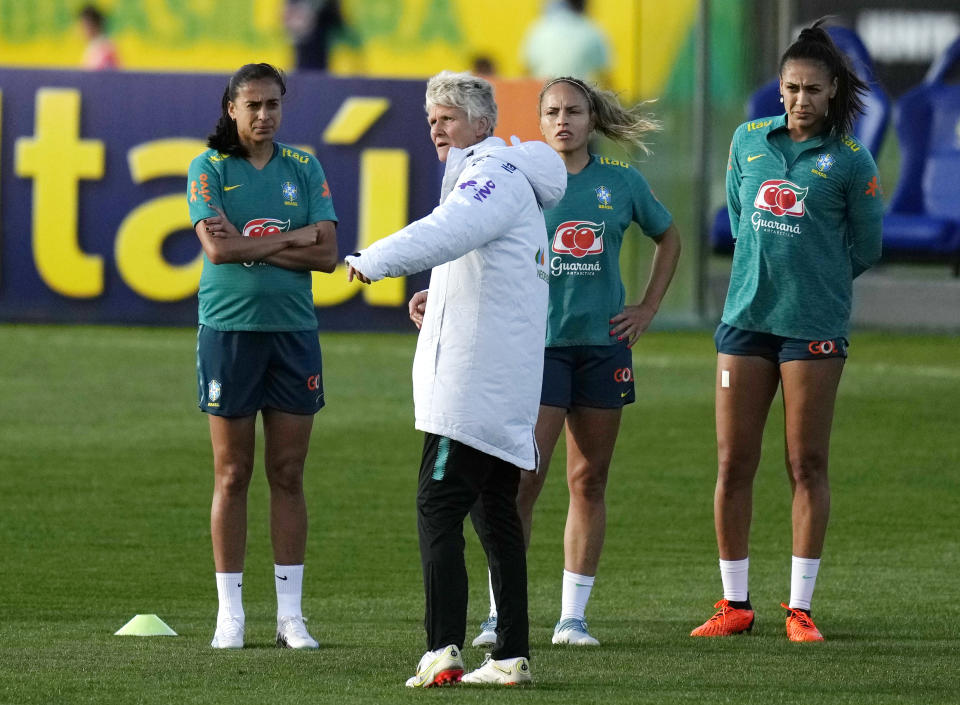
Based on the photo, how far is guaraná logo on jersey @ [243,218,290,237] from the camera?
223 inches

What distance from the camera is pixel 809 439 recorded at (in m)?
5.84

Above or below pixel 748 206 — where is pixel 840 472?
below

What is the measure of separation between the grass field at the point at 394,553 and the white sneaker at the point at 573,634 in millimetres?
113

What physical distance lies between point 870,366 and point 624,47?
6680 millimetres

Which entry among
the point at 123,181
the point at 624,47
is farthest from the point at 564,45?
the point at 123,181

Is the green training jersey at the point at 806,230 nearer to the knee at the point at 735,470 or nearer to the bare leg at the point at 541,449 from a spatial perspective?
the knee at the point at 735,470

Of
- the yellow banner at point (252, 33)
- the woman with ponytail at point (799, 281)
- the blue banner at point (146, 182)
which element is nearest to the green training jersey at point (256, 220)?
the woman with ponytail at point (799, 281)

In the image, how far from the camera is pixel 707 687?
497 cm

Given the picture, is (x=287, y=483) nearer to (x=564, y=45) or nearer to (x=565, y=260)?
(x=565, y=260)

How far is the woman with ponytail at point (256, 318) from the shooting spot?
5.62m

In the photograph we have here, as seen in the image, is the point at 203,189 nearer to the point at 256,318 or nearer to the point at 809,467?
the point at 256,318

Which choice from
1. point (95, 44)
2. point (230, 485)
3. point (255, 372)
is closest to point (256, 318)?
point (255, 372)

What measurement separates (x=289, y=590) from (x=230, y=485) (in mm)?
384

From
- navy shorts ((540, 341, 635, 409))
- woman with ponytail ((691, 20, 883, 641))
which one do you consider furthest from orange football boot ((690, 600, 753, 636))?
navy shorts ((540, 341, 635, 409))
